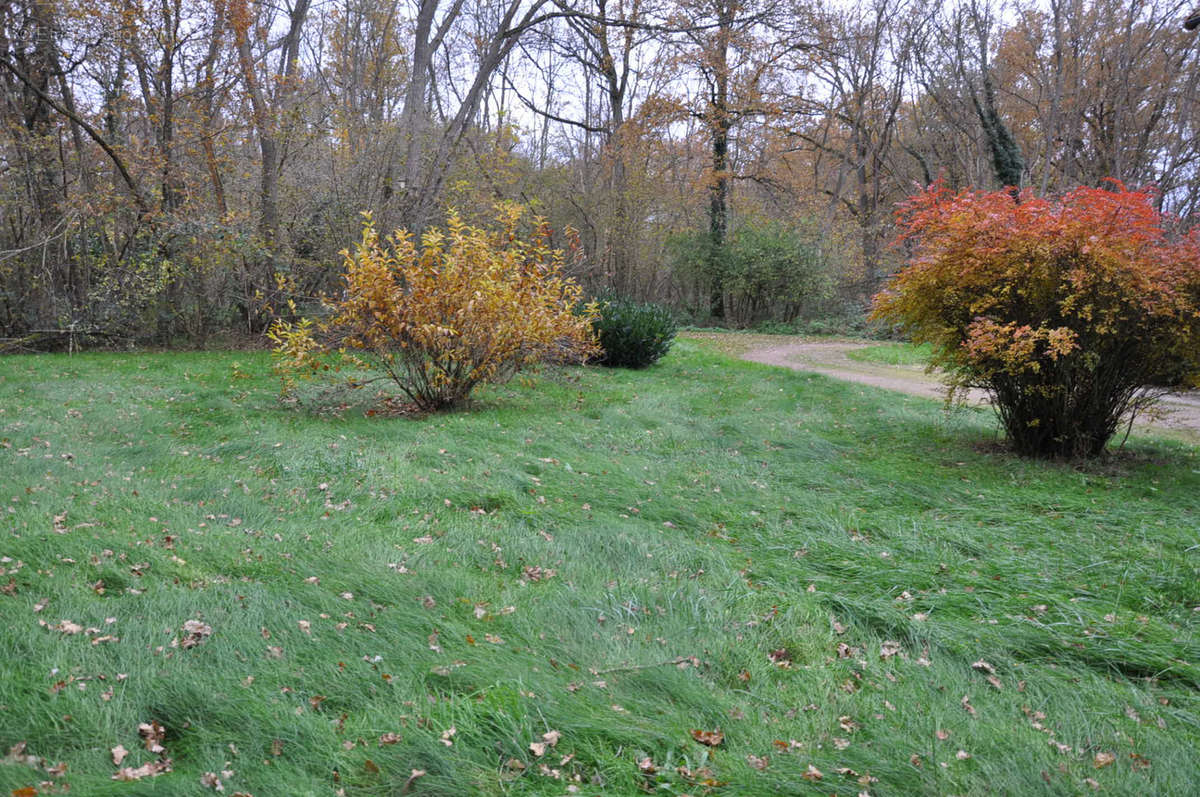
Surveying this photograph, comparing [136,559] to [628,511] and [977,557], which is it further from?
[977,557]

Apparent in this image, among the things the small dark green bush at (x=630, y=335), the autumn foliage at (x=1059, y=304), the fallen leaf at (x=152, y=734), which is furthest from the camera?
the small dark green bush at (x=630, y=335)

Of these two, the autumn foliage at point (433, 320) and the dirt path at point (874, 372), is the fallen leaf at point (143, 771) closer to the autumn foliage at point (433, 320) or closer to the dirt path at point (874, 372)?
the autumn foliage at point (433, 320)

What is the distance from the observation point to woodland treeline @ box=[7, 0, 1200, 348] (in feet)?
39.2

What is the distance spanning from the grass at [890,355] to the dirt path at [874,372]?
264 millimetres

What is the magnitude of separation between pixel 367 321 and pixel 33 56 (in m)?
9.59

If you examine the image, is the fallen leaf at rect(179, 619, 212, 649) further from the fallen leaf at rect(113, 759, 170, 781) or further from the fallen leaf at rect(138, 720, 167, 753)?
the fallen leaf at rect(113, 759, 170, 781)

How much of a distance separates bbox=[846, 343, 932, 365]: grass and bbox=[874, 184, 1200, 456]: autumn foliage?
8.00m

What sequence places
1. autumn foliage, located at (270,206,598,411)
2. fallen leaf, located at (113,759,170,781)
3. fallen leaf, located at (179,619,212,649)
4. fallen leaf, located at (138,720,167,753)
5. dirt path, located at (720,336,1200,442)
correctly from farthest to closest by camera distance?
dirt path, located at (720,336,1200,442), autumn foliage, located at (270,206,598,411), fallen leaf, located at (179,619,212,649), fallen leaf, located at (138,720,167,753), fallen leaf, located at (113,759,170,781)

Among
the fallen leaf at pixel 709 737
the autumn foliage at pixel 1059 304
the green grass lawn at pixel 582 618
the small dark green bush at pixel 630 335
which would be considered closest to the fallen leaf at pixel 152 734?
the green grass lawn at pixel 582 618

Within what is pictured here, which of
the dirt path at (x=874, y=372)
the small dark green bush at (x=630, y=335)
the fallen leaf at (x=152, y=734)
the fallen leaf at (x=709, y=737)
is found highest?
the small dark green bush at (x=630, y=335)

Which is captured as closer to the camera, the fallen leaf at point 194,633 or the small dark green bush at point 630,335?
the fallen leaf at point 194,633

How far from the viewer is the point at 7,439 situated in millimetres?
5555

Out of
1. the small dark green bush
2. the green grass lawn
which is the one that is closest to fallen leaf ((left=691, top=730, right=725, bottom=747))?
the green grass lawn

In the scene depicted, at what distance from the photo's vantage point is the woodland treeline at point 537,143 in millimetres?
11953
